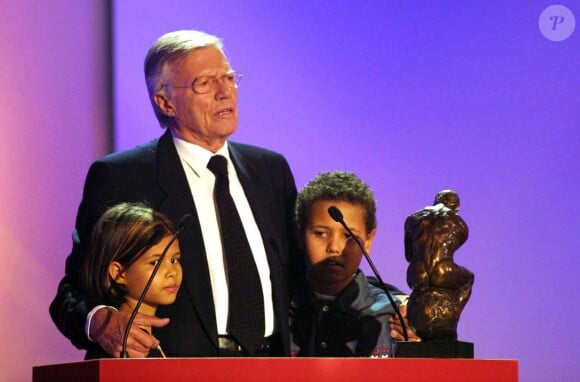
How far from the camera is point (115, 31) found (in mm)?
4922

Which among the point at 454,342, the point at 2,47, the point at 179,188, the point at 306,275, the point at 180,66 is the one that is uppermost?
the point at 2,47

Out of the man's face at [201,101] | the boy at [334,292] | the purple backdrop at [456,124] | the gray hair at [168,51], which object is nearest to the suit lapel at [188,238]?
the man's face at [201,101]

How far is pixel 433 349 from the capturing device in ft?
8.72

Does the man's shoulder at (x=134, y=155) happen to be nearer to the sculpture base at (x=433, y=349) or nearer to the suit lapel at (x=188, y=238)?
the suit lapel at (x=188, y=238)

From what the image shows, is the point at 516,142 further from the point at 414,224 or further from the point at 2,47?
the point at 2,47

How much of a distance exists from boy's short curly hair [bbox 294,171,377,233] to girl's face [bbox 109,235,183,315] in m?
0.49

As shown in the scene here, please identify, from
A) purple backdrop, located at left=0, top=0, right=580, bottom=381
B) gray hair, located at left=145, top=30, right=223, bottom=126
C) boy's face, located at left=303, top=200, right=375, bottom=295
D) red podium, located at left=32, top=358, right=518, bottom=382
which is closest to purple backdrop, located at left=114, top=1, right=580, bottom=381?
purple backdrop, located at left=0, top=0, right=580, bottom=381

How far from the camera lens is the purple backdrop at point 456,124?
4387mm

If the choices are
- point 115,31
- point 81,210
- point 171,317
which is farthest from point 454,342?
point 115,31

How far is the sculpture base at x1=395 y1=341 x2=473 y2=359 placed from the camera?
2646 millimetres

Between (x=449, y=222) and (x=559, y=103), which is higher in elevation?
(x=559, y=103)

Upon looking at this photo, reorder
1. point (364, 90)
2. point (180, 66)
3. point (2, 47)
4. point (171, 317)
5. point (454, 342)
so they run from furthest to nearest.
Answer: point (364, 90) → point (2, 47) → point (180, 66) → point (171, 317) → point (454, 342)

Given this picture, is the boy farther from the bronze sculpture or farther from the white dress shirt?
the bronze sculpture

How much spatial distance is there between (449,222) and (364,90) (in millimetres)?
1895
